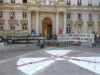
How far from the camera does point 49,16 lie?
72.2m

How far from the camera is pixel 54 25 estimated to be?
238ft

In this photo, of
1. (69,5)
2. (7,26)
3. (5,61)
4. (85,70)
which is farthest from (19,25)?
(85,70)

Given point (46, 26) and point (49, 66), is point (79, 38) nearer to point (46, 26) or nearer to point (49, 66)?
point (49, 66)

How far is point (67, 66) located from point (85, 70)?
228 centimetres

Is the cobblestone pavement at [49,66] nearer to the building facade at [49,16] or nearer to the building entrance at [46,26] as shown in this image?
the building facade at [49,16]

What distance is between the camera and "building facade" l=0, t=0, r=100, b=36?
70.9 m

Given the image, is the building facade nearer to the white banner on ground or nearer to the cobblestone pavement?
the white banner on ground

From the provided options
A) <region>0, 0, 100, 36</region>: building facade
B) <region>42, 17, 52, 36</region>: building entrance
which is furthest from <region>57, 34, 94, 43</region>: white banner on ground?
<region>42, 17, 52, 36</region>: building entrance

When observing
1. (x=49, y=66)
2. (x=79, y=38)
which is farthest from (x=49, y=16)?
(x=49, y=66)

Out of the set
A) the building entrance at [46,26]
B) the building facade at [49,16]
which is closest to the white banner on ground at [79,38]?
the building facade at [49,16]

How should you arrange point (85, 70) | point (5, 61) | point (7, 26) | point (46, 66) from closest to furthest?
point (85, 70)
point (46, 66)
point (5, 61)
point (7, 26)

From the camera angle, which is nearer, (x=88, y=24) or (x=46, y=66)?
(x=46, y=66)

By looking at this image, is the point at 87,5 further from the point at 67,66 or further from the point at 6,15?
the point at 67,66

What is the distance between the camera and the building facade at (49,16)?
70875 mm
